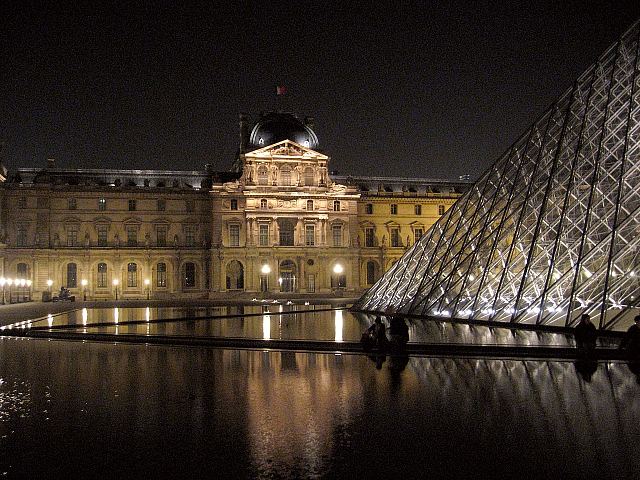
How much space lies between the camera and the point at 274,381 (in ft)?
34.8

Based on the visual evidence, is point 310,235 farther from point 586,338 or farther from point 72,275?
point 586,338

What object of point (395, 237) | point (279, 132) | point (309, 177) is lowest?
point (395, 237)

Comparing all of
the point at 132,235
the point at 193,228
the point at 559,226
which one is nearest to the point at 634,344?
the point at 559,226

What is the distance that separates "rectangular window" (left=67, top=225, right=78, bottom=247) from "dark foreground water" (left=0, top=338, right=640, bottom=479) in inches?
1948

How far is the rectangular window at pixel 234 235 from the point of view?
5981 centimetres

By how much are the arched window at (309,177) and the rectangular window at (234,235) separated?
7204 millimetres

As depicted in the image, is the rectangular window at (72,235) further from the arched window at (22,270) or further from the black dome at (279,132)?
the black dome at (279,132)

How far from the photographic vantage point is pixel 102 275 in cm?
5941

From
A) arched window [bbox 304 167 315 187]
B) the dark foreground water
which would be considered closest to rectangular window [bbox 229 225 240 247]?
arched window [bbox 304 167 315 187]

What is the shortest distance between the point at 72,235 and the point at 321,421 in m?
56.1

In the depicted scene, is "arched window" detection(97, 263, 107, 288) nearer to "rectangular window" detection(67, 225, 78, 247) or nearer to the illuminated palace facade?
the illuminated palace facade

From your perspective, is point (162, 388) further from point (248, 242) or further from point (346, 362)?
point (248, 242)

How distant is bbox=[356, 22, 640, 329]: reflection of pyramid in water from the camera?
18.0 m

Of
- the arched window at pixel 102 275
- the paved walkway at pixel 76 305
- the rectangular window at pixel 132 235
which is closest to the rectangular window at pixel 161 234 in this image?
the rectangular window at pixel 132 235
